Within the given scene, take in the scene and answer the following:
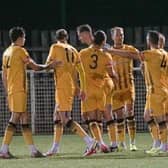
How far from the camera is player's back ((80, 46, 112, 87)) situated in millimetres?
14453

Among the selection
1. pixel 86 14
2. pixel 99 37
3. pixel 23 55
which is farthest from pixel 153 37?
pixel 86 14

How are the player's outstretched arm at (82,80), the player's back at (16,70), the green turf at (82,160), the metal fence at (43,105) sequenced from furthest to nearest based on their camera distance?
1. the metal fence at (43,105)
2. the player's outstretched arm at (82,80)
3. the player's back at (16,70)
4. the green turf at (82,160)

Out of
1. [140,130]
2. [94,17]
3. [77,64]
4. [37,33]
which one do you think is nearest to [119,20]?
[94,17]

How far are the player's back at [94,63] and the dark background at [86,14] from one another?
8894 mm

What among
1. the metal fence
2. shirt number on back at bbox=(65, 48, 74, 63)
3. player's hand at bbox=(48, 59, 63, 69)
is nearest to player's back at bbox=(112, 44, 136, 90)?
shirt number on back at bbox=(65, 48, 74, 63)

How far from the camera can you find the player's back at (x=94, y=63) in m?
14.5

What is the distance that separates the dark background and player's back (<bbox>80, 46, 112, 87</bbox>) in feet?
29.2

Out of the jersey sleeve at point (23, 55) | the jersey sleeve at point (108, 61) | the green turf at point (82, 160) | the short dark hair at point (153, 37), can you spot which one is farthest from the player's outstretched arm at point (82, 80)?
the short dark hair at point (153, 37)

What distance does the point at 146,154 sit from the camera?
14117mm

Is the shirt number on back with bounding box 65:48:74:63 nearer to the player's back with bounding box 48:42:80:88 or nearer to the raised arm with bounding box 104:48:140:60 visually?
the player's back with bounding box 48:42:80:88

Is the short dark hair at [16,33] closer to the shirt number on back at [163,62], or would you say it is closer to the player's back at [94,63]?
the player's back at [94,63]

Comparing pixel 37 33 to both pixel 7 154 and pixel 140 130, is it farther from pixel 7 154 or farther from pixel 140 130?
pixel 7 154

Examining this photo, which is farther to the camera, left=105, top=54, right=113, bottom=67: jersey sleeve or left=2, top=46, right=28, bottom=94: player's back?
left=105, top=54, right=113, bottom=67: jersey sleeve

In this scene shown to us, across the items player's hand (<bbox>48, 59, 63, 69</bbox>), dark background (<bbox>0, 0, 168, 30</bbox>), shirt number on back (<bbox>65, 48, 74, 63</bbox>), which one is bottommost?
player's hand (<bbox>48, 59, 63, 69</bbox>)
